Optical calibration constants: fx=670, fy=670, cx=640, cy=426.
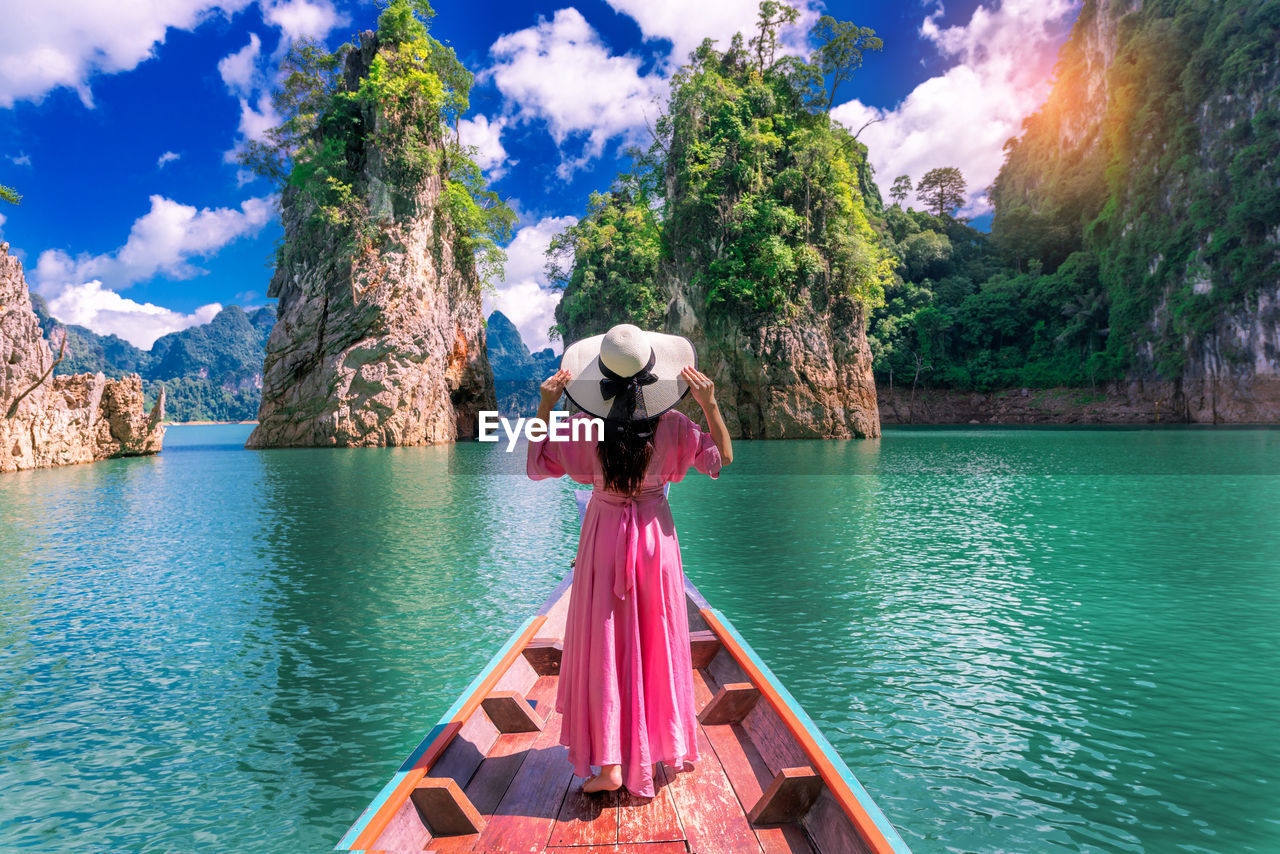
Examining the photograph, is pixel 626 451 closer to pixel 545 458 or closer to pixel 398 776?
pixel 545 458

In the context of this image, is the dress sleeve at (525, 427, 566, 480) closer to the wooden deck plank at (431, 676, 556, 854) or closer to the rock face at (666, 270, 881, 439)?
the wooden deck plank at (431, 676, 556, 854)

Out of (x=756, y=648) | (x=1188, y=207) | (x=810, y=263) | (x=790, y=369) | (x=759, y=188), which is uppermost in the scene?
(x=1188, y=207)

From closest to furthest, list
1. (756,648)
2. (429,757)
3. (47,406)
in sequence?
1. (429,757)
2. (756,648)
3. (47,406)

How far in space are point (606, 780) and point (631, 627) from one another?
649mm

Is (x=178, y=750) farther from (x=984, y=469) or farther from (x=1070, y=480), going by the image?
(x=984, y=469)

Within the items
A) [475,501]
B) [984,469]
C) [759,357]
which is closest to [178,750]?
[475,501]

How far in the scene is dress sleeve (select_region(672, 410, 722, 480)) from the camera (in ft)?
9.60

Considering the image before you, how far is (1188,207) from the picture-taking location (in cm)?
4391

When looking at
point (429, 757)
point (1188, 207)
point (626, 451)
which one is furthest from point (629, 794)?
point (1188, 207)

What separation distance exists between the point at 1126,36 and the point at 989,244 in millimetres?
17753

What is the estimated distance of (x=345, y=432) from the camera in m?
31.1

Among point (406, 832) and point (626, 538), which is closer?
point (406, 832)

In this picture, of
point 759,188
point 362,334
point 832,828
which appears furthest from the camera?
point 759,188

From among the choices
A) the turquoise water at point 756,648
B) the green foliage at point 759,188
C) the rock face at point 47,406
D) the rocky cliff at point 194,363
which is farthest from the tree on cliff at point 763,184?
the rocky cliff at point 194,363
